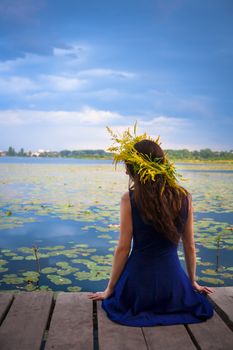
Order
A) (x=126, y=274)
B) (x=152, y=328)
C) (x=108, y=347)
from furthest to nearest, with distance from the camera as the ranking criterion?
(x=126, y=274), (x=152, y=328), (x=108, y=347)

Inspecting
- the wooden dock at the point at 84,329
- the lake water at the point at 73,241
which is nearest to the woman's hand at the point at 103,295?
the wooden dock at the point at 84,329

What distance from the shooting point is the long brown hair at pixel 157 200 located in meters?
2.06

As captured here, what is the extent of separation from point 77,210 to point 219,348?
653 centimetres

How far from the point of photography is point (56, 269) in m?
4.31

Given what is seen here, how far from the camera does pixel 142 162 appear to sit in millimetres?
2023

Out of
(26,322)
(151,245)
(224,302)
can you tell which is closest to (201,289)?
(224,302)

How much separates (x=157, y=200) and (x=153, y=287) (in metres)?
0.55

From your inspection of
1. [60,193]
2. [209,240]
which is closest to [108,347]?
Answer: [209,240]

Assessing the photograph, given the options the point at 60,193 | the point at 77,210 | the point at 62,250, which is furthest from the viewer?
the point at 60,193

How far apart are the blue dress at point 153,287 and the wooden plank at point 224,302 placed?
0.11 m

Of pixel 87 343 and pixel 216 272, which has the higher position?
pixel 87 343

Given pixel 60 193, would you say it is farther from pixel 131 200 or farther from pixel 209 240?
pixel 131 200

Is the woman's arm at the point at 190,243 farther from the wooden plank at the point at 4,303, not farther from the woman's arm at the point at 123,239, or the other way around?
the wooden plank at the point at 4,303

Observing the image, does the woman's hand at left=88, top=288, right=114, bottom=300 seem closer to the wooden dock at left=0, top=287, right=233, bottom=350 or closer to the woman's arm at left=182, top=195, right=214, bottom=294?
the wooden dock at left=0, top=287, right=233, bottom=350
